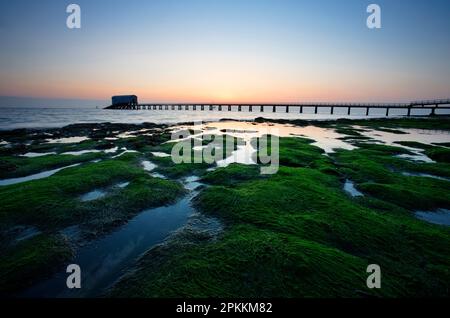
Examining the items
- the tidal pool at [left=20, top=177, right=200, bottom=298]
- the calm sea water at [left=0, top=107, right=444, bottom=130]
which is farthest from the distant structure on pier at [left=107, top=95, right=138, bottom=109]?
the tidal pool at [left=20, top=177, right=200, bottom=298]

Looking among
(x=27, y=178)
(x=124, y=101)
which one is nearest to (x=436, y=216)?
(x=27, y=178)

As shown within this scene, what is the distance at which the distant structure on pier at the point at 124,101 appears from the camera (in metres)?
159

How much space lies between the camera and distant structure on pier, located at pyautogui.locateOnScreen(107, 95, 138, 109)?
159000 millimetres

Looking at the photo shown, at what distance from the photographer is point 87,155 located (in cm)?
1886

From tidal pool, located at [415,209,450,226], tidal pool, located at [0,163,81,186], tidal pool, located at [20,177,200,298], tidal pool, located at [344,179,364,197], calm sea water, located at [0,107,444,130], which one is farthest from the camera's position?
calm sea water, located at [0,107,444,130]

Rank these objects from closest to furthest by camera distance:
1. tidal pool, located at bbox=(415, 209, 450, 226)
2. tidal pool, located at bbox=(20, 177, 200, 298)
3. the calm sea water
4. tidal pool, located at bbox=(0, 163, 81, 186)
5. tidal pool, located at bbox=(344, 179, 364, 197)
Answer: tidal pool, located at bbox=(20, 177, 200, 298), tidal pool, located at bbox=(415, 209, 450, 226), tidal pool, located at bbox=(344, 179, 364, 197), tidal pool, located at bbox=(0, 163, 81, 186), the calm sea water

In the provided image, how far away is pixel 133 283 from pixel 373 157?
19709 mm

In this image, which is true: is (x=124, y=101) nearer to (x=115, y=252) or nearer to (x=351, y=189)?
(x=351, y=189)

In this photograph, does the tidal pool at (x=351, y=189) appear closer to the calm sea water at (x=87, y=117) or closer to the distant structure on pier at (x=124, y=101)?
the calm sea water at (x=87, y=117)

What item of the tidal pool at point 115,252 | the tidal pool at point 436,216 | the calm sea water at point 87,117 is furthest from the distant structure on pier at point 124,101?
the tidal pool at point 436,216

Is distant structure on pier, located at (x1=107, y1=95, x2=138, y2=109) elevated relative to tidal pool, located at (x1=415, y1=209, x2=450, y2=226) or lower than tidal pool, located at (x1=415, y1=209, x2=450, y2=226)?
elevated

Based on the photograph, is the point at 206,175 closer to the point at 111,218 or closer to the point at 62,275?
the point at 111,218

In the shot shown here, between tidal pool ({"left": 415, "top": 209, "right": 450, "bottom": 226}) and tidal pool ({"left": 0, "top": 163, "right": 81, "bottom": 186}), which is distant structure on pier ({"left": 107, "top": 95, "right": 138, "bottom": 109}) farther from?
tidal pool ({"left": 415, "top": 209, "right": 450, "bottom": 226})

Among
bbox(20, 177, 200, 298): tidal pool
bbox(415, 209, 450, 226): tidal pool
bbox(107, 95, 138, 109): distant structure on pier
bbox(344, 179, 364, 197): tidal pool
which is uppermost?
bbox(107, 95, 138, 109): distant structure on pier
